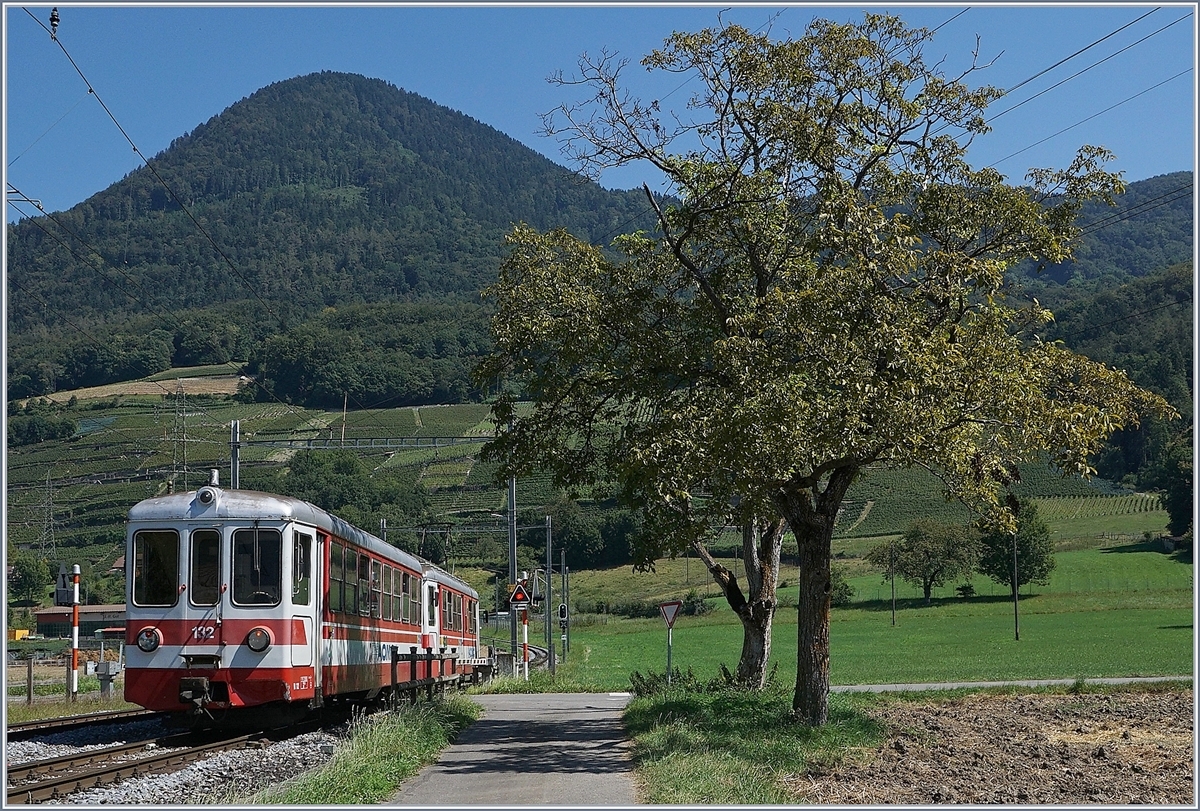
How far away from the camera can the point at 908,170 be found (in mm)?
17578

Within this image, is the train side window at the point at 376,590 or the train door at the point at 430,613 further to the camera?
the train door at the point at 430,613

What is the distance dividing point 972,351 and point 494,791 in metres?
7.72

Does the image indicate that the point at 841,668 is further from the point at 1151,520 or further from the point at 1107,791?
the point at 1151,520

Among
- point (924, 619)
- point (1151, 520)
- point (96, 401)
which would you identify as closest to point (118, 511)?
point (96, 401)

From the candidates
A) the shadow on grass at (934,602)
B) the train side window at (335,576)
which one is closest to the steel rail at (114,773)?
the train side window at (335,576)

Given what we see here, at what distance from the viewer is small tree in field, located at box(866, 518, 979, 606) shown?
7756 cm

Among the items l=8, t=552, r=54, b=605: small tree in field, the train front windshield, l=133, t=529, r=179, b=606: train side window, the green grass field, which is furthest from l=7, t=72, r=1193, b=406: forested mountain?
the green grass field

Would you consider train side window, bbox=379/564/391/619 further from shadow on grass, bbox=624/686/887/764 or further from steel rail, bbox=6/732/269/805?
steel rail, bbox=6/732/269/805

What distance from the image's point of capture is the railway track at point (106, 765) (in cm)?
1064

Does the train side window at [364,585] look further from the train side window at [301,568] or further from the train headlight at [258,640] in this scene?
the train headlight at [258,640]

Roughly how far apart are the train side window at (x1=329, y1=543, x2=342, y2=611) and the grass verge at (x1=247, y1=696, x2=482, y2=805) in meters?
1.75

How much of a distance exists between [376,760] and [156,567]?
180 inches

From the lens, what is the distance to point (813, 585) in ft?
55.1

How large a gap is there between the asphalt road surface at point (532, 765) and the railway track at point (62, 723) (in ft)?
17.7
